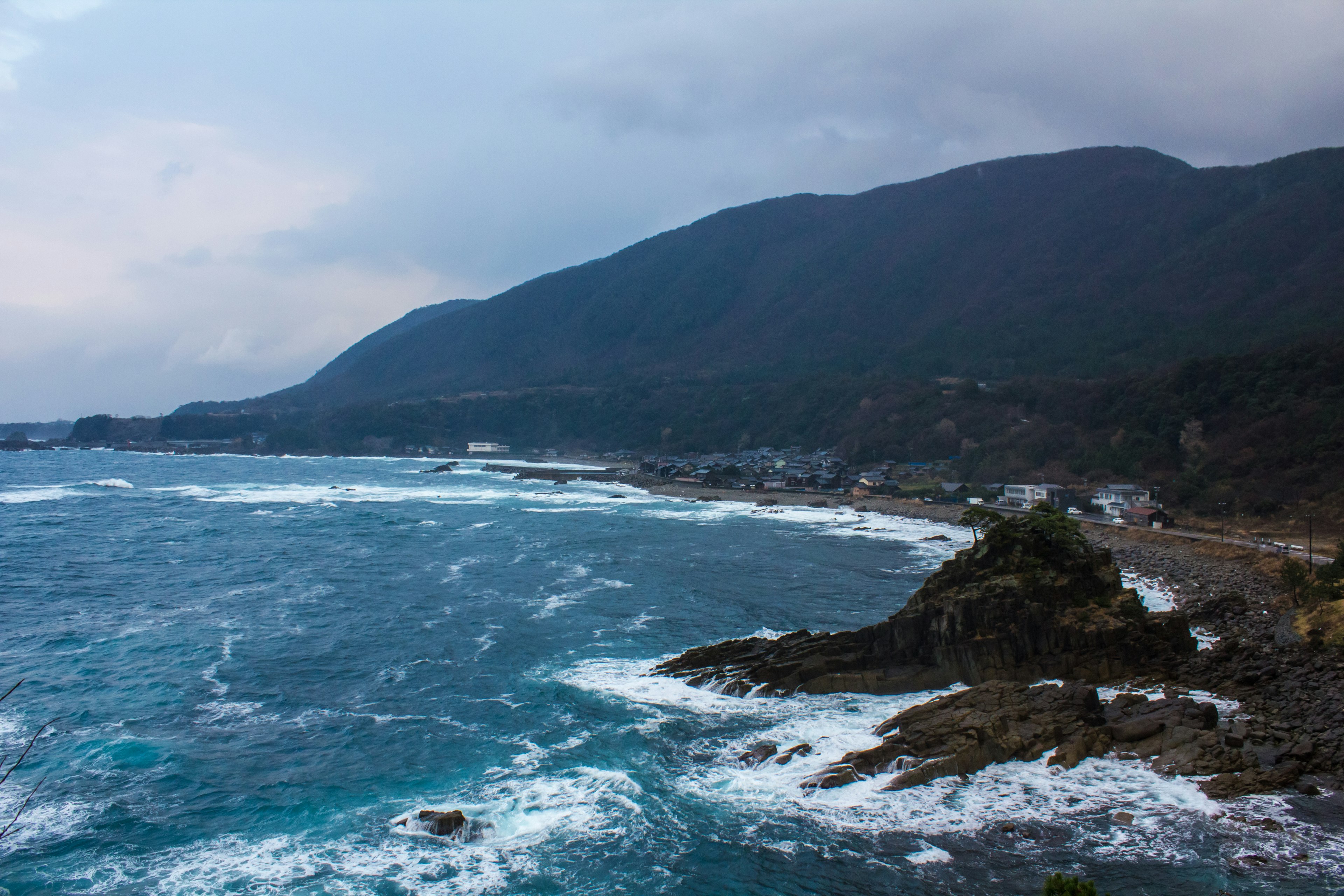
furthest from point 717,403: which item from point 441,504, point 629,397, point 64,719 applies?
point 64,719

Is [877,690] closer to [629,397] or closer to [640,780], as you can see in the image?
[640,780]

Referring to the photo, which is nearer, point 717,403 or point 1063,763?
point 1063,763

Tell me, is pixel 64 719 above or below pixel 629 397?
below

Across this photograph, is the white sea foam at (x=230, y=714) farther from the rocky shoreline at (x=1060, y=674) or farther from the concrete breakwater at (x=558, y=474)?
the concrete breakwater at (x=558, y=474)

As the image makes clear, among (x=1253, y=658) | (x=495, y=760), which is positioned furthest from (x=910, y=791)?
(x=1253, y=658)

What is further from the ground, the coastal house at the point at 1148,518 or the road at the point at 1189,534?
the coastal house at the point at 1148,518

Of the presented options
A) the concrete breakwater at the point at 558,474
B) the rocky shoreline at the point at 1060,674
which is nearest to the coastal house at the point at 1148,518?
the rocky shoreline at the point at 1060,674

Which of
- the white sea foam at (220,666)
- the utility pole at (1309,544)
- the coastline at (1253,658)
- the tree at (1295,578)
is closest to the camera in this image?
the coastline at (1253,658)
